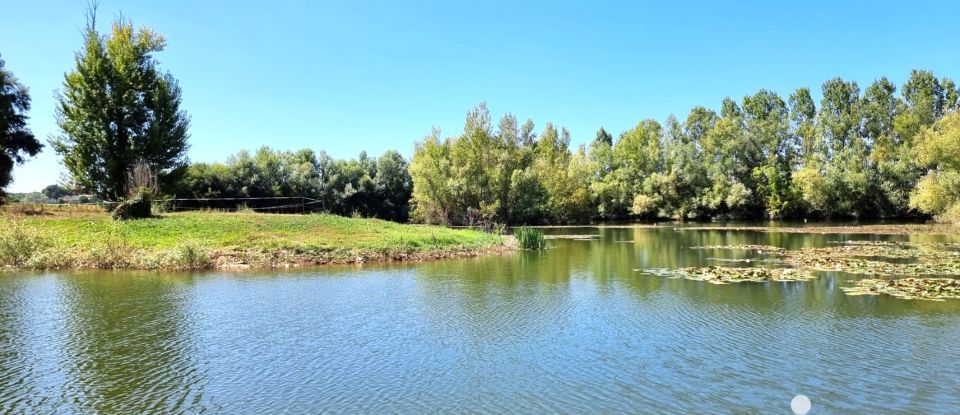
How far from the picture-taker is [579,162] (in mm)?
86375

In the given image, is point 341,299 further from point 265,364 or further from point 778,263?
point 778,263

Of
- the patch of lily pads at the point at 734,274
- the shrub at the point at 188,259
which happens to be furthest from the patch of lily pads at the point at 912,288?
the shrub at the point at 188,259

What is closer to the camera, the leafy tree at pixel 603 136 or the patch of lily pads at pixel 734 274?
the patch of lily pads at pixel 734 274

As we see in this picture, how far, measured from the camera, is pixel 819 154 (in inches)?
3093

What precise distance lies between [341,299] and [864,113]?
8343cm

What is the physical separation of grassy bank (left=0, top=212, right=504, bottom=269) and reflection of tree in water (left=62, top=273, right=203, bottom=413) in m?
6.41

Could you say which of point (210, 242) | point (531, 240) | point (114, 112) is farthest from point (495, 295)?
point (114, 112)

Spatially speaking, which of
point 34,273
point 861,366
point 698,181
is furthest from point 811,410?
point 698,181

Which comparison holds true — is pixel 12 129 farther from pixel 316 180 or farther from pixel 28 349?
pixel 28 349

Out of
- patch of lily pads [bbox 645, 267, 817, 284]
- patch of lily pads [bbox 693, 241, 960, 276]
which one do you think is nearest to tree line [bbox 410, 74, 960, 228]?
patch of lily pads [bbox 693, 241, 960, 276]

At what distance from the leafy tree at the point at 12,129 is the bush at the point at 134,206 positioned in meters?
18.0

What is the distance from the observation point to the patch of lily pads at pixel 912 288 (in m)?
15.9

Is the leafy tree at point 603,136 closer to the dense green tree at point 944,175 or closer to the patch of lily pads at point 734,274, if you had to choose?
the dense green tree at point 944,175

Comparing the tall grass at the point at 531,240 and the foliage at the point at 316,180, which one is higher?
the foliage at the point at 316,180
